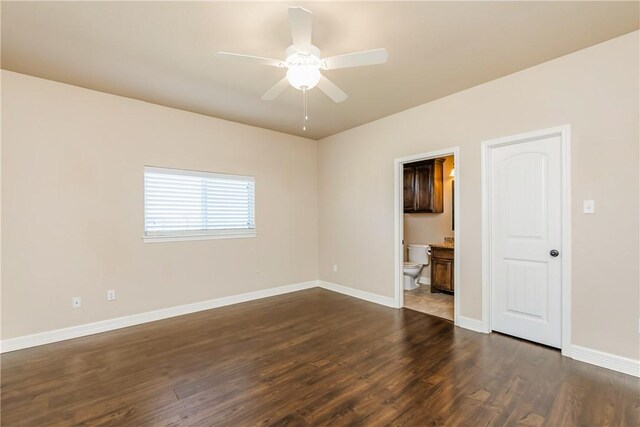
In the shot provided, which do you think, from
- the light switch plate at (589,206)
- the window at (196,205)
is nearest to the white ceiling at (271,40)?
the window at (196,205)

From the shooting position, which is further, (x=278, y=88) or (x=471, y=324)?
(x=471, y=324)

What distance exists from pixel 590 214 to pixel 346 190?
3097 millimetres

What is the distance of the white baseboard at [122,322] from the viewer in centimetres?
295

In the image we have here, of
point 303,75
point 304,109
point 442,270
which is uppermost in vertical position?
point 304,109

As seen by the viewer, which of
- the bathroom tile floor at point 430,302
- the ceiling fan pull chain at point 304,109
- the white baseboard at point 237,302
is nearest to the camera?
the white baseboard at point 237,302

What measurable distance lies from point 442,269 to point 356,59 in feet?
12.9

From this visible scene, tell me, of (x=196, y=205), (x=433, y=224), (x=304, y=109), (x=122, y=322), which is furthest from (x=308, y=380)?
(x=433, y=224)

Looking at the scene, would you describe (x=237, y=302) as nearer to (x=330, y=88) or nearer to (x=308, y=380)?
(x=308, y=380)

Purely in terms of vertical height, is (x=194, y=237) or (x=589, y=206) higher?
(x=589, y=206)

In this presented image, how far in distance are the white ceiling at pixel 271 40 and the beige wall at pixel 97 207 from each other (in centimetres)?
42

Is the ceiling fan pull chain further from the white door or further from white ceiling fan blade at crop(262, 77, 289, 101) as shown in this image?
the white door

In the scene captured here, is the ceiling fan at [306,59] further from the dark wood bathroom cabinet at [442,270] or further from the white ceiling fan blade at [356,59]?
the dark wood bathroom cabinet at [442,270]

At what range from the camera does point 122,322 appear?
3502 millimetres

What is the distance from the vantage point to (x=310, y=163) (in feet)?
17.9
